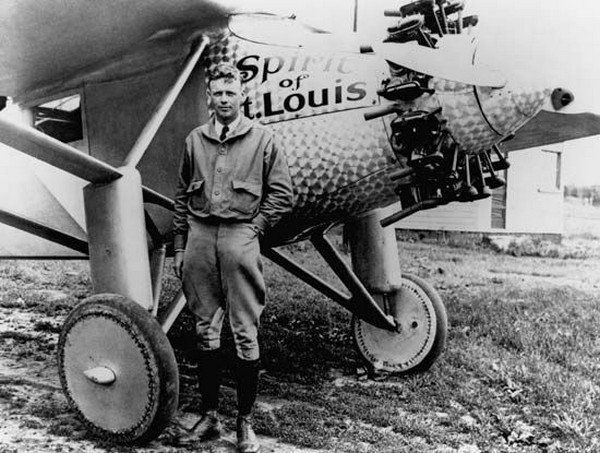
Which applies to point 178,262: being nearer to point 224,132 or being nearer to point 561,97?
point 224,132

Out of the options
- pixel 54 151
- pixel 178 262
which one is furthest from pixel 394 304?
pixel 54 151

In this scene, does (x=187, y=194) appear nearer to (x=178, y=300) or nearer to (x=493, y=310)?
(x=178, y=300)

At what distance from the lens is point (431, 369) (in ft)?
16.6

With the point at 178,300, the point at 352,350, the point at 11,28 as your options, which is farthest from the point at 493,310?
the point at 11,28

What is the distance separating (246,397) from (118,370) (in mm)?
653

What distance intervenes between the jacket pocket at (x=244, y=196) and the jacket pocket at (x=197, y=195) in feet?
0.57

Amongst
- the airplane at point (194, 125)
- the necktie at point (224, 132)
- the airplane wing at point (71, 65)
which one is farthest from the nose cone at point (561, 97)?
the airplane wing at point (71, 65)

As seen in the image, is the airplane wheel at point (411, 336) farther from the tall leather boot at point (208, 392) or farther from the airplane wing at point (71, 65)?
the airplane wing at point (71, 65)

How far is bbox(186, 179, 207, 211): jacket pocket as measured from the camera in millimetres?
3153

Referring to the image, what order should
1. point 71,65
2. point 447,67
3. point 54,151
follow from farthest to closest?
point 71,65
point 54,151
point 447,67

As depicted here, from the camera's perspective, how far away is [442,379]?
4.77 m

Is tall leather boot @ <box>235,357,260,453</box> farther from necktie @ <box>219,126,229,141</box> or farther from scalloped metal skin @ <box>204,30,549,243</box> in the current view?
necktie @ <box>219,126,229,141</box>

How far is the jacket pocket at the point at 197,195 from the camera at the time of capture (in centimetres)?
315

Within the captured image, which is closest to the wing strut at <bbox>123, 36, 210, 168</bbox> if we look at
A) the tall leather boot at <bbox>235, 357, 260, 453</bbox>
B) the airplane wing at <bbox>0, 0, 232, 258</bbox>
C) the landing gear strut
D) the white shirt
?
the airplane wing at <bbox>0, 0, 232, 258</bbox>
